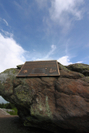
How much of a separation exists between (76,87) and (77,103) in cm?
62

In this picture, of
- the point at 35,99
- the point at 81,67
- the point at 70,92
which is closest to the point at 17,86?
the point at 35,99

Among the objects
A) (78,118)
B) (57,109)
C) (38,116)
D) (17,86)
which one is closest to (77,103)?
(78,118)

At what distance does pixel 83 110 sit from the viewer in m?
2.90

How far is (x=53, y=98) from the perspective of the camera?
332 centimetres

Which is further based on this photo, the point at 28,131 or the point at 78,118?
the point at 28,131

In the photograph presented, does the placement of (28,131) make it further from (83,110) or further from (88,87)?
(88,87)

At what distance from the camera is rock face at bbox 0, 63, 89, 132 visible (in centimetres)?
291

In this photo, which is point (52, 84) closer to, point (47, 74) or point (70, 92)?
point (47, 74)

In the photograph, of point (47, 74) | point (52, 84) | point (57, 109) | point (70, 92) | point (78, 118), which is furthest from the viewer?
point (47, 74)

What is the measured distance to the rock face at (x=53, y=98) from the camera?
9.54ft

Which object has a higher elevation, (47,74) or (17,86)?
(47,74)

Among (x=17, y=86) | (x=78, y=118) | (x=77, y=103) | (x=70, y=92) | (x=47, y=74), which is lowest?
(x=78, y=118)

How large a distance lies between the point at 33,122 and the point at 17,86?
5.34 ft

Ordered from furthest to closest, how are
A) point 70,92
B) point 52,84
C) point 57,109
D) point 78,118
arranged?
point 52,84, point 70,92, point 57,109, point 78,118
